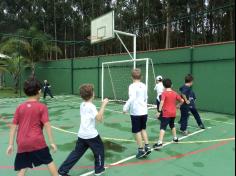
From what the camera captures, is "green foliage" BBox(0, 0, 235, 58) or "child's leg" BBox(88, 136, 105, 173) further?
"green foliage" BBox(0, 0, 235, 58)

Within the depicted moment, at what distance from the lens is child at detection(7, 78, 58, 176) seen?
3.82m

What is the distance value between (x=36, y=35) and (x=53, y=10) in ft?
40.5

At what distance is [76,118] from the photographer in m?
11.0

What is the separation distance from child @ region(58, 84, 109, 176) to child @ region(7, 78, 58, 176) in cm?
73

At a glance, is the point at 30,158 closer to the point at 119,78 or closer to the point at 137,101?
the point at 137,101

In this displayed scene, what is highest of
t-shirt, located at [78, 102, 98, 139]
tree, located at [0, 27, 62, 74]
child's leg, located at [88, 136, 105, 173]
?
tree, located at [0, 27, 62, 74]

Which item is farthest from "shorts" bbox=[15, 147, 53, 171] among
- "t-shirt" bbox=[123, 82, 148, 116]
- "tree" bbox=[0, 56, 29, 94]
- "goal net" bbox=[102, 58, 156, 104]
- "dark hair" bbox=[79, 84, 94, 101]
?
"tree" bbox=[0, 56, 29, 94]

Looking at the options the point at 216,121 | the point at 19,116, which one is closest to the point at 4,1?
the point at 216,121

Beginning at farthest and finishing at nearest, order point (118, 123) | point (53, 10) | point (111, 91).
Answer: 1. point (53, 10)
2. point (111, 91)
3. point (118, 123)

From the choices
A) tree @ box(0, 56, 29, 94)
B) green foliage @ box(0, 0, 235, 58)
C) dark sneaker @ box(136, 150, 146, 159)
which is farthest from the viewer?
tree @ box(0, 56, 29, 94)

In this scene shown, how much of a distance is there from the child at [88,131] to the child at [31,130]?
2.40 feet

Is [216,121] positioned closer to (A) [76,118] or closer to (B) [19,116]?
(A) [76,118]

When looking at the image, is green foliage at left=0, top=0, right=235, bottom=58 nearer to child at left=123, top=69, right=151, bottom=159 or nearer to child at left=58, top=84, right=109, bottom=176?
child at left=123, top=69, right=151, bottom=159

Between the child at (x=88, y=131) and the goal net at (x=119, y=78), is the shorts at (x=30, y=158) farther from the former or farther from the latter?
the goal net at (x=119, y=78)
